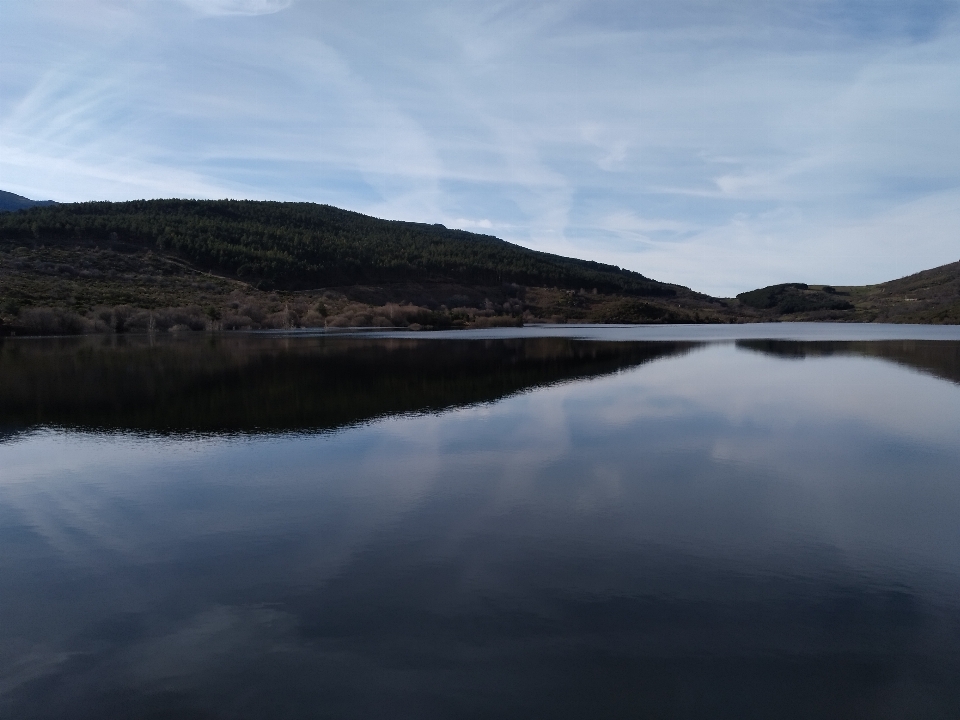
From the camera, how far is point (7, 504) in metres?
10.4

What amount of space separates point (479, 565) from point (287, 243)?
112244mm

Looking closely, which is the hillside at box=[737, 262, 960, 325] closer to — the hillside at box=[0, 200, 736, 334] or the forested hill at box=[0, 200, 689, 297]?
the hillside at box=[0, 200, 736, 334]

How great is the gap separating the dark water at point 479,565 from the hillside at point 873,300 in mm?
108042

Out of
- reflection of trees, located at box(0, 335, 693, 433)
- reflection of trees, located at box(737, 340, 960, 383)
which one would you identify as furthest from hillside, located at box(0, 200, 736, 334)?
reflection of trees, located at box(737, 340, 960, 383)

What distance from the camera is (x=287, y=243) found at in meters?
113

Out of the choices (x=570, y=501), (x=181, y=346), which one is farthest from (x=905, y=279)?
(x=570, y=501)

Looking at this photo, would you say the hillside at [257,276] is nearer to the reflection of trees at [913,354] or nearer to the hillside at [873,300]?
the hillside at [873,300]

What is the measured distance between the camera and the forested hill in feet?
312

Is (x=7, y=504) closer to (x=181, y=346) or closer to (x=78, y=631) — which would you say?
(x=78, y=631)

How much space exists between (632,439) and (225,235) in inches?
4267

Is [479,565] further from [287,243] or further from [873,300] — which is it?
[873,300]

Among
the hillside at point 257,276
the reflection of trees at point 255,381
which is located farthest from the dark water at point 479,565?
the hillside at point 257,276

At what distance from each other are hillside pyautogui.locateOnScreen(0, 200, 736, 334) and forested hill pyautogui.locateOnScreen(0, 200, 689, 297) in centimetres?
31

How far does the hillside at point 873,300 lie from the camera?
11994 centimetres
